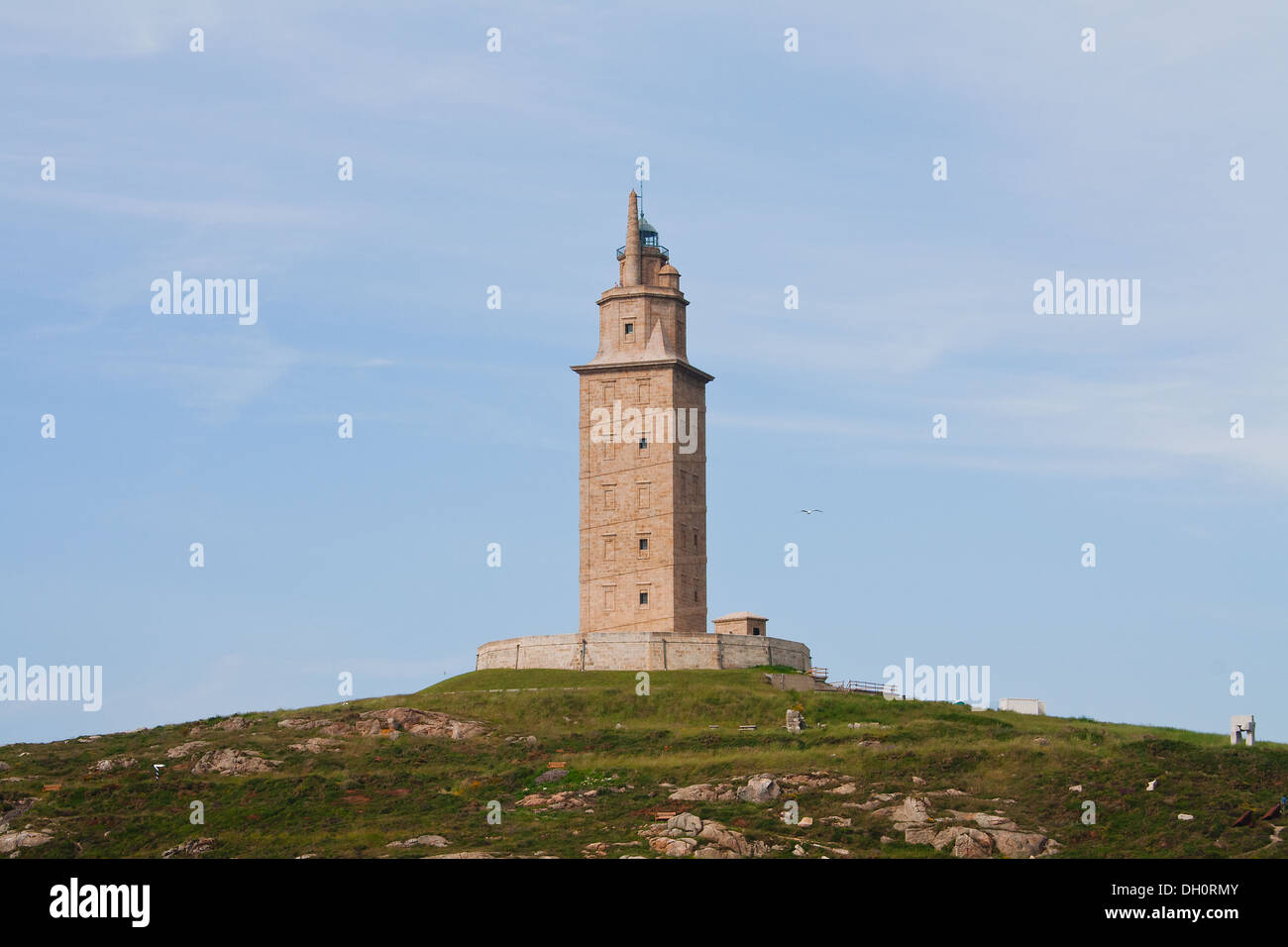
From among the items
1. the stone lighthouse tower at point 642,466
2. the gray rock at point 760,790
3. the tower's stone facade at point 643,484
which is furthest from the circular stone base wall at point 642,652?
the gray rock at point 760,790

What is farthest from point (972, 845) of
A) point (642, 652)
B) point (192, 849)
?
point (642, 652)

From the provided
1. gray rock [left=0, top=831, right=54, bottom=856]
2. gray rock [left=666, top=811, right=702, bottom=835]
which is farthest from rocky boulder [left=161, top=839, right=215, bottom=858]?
gray rock [left=666, top=811, right=702, bottom=835]

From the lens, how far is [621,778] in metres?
67.8

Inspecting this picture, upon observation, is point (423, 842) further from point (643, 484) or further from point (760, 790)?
point (643, 484)

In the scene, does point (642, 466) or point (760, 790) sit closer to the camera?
point (760, 790)

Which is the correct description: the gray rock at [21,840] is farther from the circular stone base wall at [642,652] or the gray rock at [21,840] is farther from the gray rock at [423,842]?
the circular stone base wall at [642,652]

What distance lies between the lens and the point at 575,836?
5934 cm

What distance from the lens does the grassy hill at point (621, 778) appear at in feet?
198

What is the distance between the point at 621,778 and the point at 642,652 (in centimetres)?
1931

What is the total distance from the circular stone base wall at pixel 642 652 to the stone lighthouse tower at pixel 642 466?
352 cm
